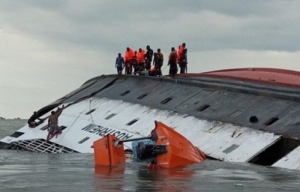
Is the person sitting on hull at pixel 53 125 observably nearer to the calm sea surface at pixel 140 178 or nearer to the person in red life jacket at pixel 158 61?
the person in red life jacket at pixel 158 61

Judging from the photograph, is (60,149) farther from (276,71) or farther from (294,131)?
(276,71)

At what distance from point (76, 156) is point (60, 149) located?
386 cm

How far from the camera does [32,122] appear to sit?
35.2 metres

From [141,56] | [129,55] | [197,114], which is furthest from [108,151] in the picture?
[129,55]

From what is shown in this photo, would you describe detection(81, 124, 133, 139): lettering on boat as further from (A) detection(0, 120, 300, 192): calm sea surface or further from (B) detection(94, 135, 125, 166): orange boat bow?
(B) detection(94, 135, 125, 166): orange boat bow

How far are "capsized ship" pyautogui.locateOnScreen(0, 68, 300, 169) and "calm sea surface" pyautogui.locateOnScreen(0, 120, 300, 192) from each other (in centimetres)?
170

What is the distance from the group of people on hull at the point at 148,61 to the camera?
3584cm

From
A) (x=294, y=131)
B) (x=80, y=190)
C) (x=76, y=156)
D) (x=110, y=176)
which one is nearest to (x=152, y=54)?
(x=76, y=156)

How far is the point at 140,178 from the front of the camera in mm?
18406

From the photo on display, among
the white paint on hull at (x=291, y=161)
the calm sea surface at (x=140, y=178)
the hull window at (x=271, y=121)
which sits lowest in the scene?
the calm sea surface at (x=140, y=178)

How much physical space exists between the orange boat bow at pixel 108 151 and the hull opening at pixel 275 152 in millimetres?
4281

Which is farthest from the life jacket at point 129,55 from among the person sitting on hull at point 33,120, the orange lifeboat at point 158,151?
the orange lifeboat at point 158,151

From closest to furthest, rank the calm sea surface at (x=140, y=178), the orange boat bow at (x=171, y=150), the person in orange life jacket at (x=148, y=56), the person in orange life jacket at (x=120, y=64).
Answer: the calm sea surface at (x=140, y=178)
the orange boat bow at (x=171, y=150)
the person in orange life jacket at (x=148, y=56)
the person in orange life jacket at (x=120, y=64)

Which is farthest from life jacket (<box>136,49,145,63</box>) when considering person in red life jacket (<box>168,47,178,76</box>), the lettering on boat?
the lettering on boat
